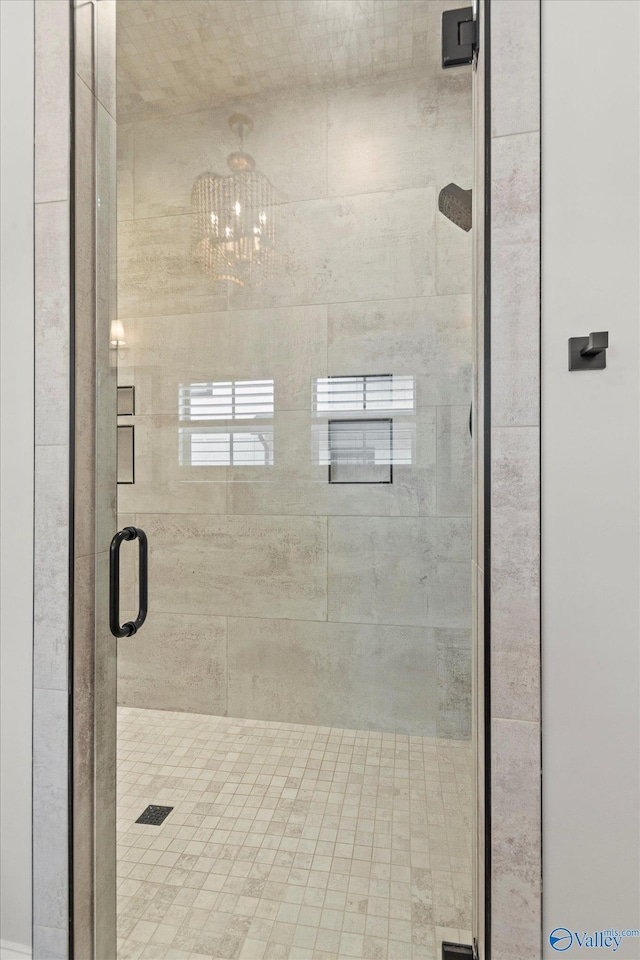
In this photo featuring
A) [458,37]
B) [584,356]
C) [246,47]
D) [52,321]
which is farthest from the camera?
[246,47]

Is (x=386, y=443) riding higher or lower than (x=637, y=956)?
higher

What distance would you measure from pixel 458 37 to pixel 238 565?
43.0 inches

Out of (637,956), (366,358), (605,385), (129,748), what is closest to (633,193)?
(605,385)

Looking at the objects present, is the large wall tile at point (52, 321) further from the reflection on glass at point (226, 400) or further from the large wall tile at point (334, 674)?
the large wall tile at point (334, 674)

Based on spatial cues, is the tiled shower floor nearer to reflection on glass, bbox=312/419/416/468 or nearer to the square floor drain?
the square floor drain

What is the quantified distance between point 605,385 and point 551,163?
0.35 meters

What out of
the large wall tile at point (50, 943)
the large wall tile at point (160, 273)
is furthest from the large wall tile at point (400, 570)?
the large wall tile at point (50, 943)

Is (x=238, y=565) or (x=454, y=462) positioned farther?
(x=238, y=565)

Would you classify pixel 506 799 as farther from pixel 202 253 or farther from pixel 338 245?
pixel 202 253

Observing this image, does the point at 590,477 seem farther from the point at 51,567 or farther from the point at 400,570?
the point at 51,567

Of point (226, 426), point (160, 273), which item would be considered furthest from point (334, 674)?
point (160, 273)

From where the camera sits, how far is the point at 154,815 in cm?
118

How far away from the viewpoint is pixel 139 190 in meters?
1.20

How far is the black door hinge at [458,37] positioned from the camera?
962 millimetres
